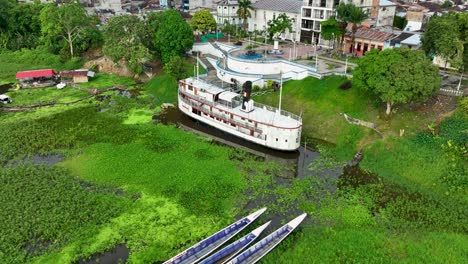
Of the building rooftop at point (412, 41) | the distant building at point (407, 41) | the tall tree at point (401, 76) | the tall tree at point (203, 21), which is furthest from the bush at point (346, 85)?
the tall tree at point (203, 21)

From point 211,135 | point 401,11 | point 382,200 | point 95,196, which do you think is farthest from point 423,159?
point 401,11

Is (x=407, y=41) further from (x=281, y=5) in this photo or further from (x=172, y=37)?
(x=172, y=37)

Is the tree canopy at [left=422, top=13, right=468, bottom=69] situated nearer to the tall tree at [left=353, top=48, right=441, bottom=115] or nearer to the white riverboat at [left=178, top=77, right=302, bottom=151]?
the tall tree at [left=353, top=48, right=441, bottom=115]

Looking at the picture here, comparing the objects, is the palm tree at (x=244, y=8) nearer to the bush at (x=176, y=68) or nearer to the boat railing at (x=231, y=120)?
the bush at (x=176, y=68)

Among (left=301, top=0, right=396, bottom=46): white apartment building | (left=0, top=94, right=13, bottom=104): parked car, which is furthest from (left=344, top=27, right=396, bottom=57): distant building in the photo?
(left=0, top=94, right=13, bottom=104): parked car

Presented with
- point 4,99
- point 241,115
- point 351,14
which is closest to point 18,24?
point 4,99

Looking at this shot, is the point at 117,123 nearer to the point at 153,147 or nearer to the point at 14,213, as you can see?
the point at 153,147
